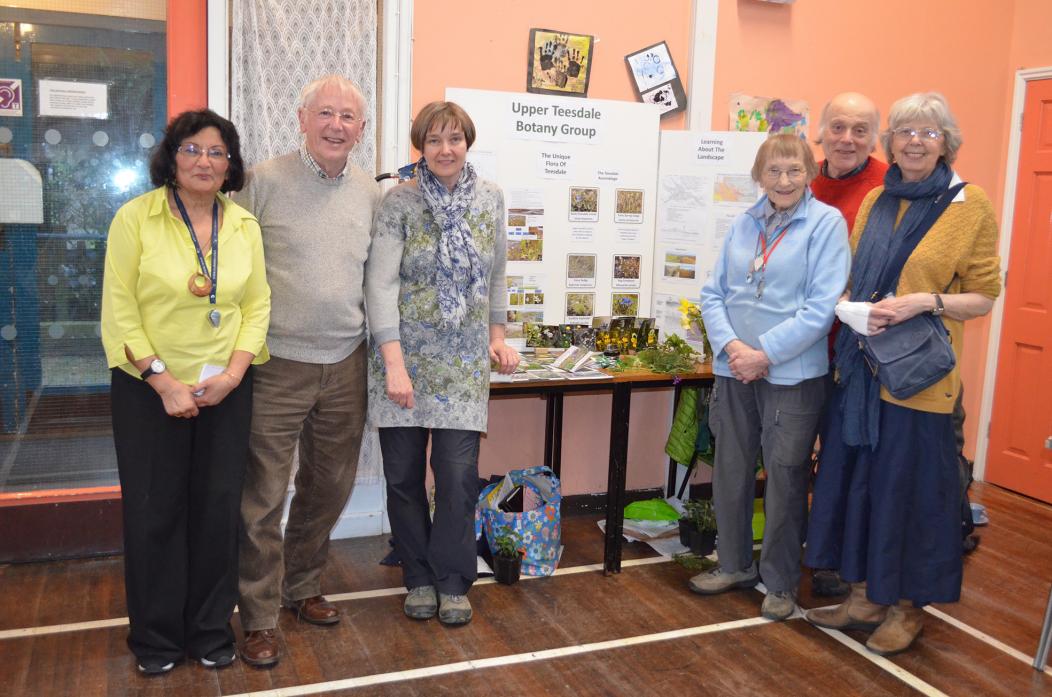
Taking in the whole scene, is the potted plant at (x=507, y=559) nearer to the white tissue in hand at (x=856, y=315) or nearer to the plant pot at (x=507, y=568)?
the plant pot at (x=507, y=568)

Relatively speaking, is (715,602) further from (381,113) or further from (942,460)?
(381,113)

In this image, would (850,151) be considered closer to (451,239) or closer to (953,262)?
(953,262)

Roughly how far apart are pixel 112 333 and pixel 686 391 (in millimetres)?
2326

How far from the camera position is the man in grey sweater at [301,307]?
2.51 meters

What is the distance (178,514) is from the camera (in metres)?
2.43

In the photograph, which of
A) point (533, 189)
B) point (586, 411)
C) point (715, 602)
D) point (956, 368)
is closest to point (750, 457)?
point (715, 602)

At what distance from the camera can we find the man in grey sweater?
98.9 inches

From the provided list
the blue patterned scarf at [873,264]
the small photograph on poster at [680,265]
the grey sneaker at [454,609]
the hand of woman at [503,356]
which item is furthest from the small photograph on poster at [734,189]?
the grey sneaker at [454,609]

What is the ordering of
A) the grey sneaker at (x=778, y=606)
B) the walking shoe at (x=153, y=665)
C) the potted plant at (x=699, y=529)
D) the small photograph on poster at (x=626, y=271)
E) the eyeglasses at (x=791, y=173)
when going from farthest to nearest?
the small photograph on poster at (x=626, y=271)
the potted plant at (x=699, y=529)
the grey sneaker at (x=778, y=606)
the eyeglasses at (x=791, y=173)
the walking shoe at (x=153, y=665)

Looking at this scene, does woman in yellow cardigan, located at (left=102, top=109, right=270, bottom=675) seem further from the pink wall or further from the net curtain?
the pink wall

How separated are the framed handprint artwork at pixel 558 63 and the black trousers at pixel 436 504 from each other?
1628 millimetres

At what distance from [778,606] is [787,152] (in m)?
1.53

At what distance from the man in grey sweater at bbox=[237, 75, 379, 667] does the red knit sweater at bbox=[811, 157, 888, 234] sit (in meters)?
1.64

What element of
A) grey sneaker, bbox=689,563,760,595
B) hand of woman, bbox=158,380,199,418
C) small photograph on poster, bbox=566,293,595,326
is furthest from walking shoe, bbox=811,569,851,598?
hand of woman, bbox=158,380,199,418
